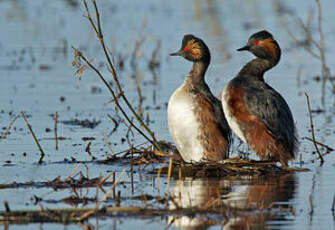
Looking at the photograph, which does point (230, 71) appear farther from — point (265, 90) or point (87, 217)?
point (87, 217)

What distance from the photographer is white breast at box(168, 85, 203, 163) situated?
9031mm

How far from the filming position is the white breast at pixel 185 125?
903cm

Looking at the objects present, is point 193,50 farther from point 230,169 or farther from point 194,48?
point 230,169

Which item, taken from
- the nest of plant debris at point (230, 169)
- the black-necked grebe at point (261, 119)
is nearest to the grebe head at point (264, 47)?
the black-necked grebe at point (261, 119)

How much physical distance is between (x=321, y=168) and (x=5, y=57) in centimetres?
1045

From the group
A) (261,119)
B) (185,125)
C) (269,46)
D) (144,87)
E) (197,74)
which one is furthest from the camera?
(144,87)

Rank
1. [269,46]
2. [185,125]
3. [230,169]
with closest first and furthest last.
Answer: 1. [230,169]
2. [185,125]
3. [269,46]

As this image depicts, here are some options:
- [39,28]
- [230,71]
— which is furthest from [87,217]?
[39,28]

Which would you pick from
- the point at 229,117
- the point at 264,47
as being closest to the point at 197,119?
the point at 229,117

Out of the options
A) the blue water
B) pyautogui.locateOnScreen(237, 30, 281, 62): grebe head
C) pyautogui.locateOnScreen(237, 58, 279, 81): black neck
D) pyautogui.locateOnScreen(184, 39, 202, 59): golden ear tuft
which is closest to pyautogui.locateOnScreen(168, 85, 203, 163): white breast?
pyautogui.locateOnScreen(184, 39, 202, 59): golden ear tuft

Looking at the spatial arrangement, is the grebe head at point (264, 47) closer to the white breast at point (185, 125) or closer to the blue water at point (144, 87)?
the white breast at point (185, 125)

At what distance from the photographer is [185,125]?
909 cm

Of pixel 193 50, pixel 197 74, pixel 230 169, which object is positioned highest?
pixel 193 50

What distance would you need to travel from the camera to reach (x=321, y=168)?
9.24 metres
